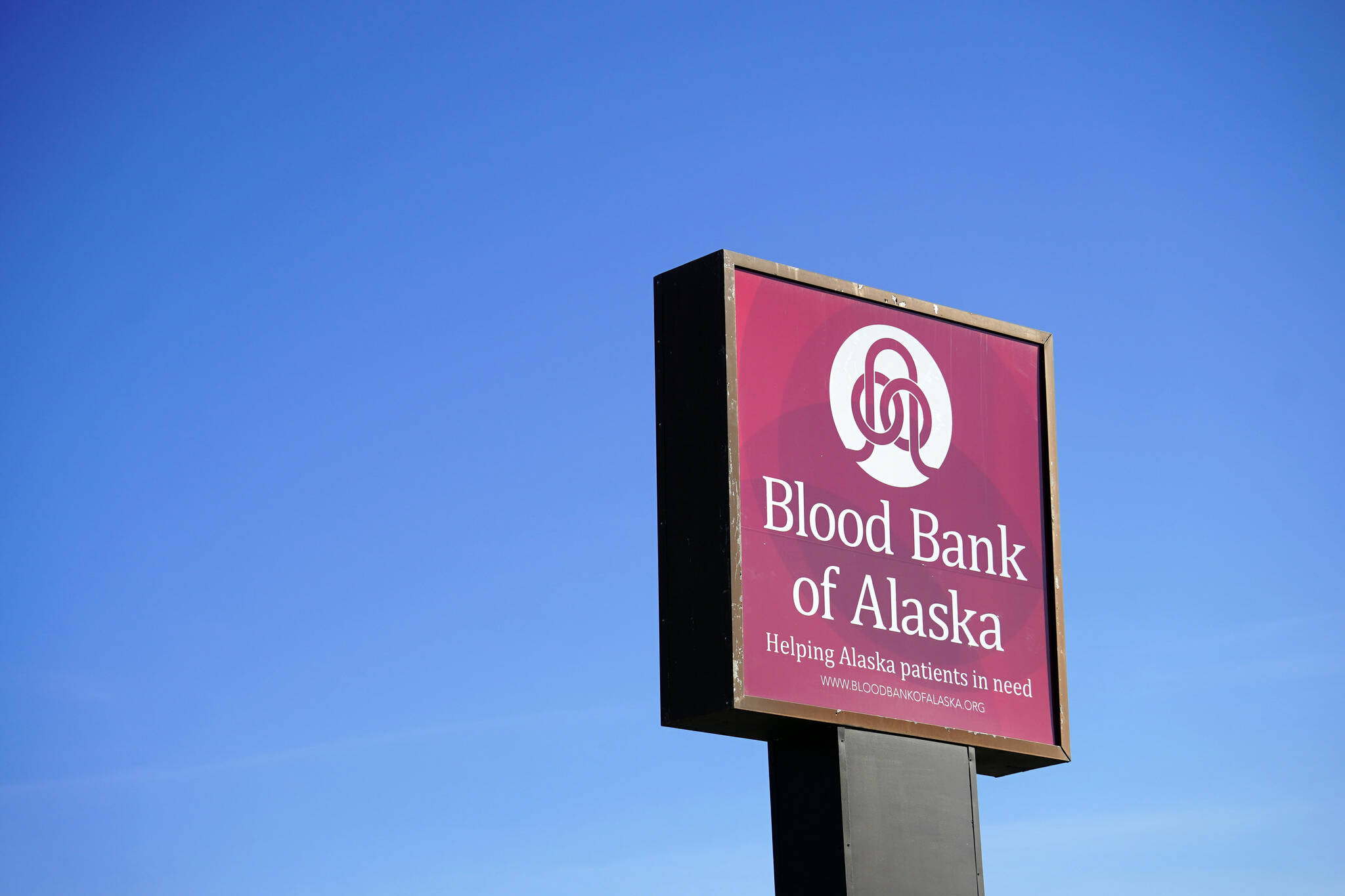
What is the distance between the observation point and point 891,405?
13.3 m

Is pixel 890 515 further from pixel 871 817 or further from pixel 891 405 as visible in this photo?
pixel 871 817

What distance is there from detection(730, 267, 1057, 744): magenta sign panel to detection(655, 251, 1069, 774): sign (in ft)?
0.05

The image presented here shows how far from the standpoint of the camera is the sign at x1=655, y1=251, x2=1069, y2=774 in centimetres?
1216

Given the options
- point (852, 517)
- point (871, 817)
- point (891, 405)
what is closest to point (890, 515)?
point (852, 517)

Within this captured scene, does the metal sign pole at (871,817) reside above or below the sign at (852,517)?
below

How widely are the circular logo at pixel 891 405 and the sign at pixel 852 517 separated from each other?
0.01 m

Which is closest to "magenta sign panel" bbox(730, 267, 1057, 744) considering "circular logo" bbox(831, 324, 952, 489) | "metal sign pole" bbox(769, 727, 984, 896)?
"circular logo" bbox(831, 324, 952, 489)

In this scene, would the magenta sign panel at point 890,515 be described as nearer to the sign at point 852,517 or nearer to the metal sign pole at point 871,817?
the sign at point 852,517

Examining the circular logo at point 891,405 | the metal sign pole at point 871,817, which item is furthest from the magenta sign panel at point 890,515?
the metal sign pole at point 871,817

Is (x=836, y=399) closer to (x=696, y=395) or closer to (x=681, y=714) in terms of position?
(x=696, y=395)

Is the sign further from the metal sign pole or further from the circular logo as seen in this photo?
the metal sign pole

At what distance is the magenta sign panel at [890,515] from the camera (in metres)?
12.3

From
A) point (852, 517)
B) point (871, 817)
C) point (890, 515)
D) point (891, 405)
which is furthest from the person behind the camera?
point (891, 405)

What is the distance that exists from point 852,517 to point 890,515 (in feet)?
1.13
